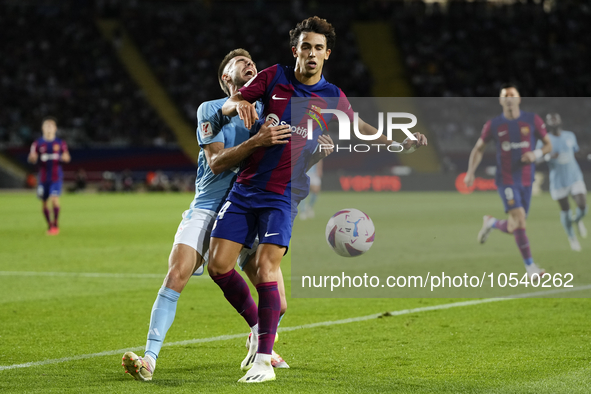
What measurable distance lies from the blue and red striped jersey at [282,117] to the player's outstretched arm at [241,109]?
135mm

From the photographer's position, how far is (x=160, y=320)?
4859 mm

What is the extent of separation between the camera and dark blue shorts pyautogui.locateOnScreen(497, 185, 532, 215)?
379 inches

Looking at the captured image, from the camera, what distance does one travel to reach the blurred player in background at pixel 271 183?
189 inches

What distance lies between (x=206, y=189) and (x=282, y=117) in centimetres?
74

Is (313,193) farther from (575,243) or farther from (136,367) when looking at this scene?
(136,367)

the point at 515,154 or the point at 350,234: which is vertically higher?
the point at 515,154

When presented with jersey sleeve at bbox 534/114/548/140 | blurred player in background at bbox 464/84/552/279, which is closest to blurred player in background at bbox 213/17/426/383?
blurred player in background at bbox 464/84/552/279

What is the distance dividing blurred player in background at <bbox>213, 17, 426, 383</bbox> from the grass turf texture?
495 millimetres

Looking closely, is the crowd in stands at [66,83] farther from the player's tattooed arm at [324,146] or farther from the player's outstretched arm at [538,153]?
the player's tattooed arm at [324,146]

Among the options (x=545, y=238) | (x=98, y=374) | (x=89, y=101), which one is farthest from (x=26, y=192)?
(x=98, y=374)

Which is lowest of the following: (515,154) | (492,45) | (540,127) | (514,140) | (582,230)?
(582,230)

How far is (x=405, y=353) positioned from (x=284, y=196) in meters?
1.41

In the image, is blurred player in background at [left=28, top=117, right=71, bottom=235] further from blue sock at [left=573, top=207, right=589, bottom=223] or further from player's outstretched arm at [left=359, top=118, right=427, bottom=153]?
player's outstretched arm at [left=359, top=118, right=427, bottom=153]

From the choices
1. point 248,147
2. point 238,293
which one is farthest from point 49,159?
point 248,147
